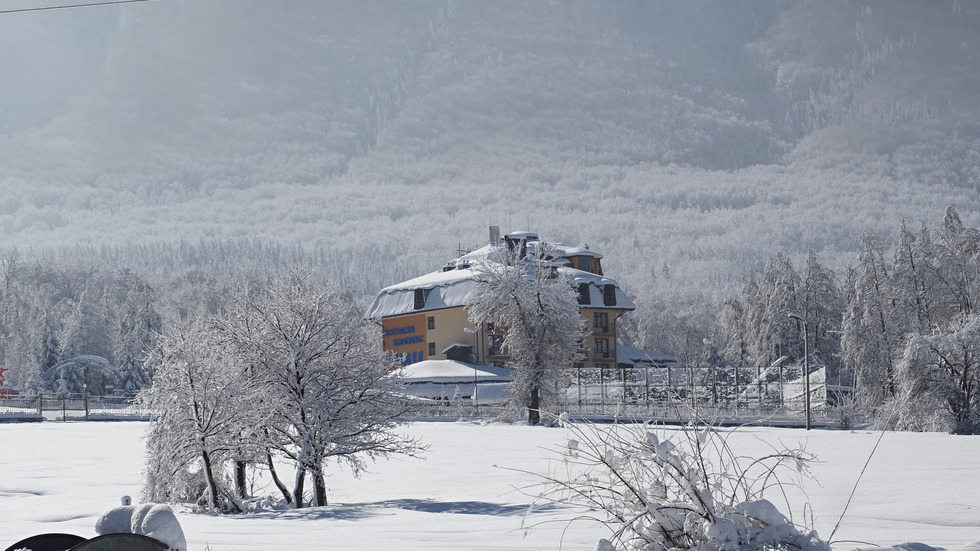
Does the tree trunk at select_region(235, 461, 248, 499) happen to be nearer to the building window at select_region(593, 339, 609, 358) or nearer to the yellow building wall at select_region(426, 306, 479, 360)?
the yellow building wall at select_region(426, 306, 479, 360)

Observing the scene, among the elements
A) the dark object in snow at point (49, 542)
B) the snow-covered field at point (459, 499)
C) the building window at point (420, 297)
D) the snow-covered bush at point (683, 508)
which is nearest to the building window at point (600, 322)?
the building window at point (420, 297)

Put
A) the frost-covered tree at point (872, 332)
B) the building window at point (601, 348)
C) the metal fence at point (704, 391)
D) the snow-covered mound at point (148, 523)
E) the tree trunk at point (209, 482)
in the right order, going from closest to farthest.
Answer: the snow-covered mound at point (148, 523) < the tree trunk at point (209, 482) < the frost-covered tree at point (872, 332) < the metal fence at point (704, 391) < the building window at point (601, 348)

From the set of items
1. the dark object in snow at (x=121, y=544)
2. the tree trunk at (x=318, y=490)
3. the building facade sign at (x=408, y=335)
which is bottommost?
the tree trunk at (x=318, y=490)

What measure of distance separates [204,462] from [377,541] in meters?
9.60

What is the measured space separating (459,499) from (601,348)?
61457mm

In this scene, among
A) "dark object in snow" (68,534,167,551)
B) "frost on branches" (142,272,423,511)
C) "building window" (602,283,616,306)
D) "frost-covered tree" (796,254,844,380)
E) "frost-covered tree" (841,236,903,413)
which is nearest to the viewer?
"dark object in snow" (68,534,167,551)

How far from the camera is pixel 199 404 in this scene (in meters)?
20.7

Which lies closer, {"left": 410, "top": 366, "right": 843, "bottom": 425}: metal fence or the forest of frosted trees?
the forest of frosted trees

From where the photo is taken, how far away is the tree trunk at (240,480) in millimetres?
22062

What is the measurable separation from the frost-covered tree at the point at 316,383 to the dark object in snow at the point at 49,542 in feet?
45.2

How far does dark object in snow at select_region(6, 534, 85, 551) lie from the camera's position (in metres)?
6.65

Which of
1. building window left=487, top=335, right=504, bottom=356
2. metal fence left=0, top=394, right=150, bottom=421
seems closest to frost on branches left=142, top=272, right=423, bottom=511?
metal fence left=0, top=394, right=150, bottom=421

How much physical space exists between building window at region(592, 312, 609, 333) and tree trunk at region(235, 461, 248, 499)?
59.8m

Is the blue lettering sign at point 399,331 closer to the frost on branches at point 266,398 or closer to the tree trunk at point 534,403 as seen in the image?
the tree trunk at point 534,403
